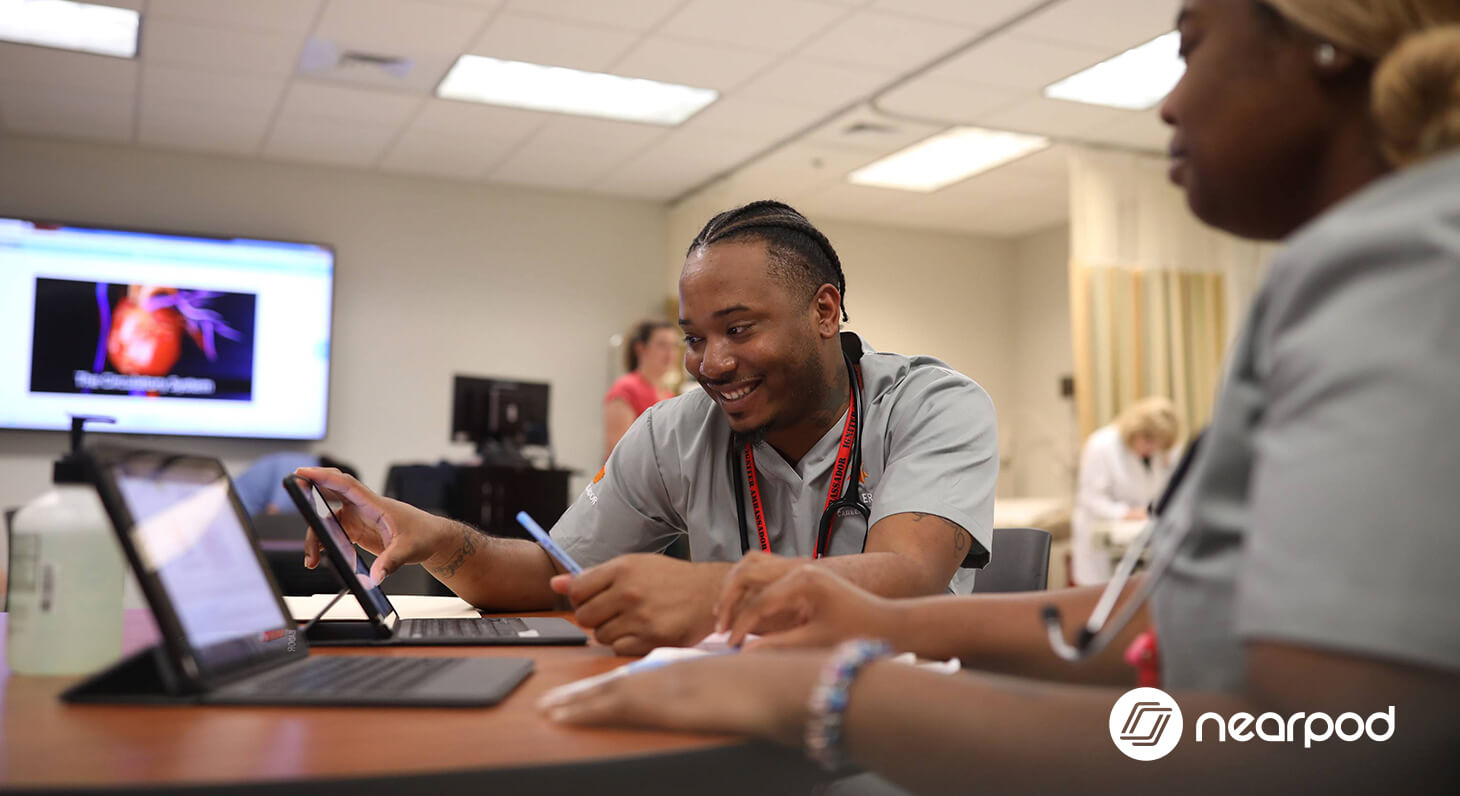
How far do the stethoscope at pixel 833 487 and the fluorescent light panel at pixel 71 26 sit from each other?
150 inches

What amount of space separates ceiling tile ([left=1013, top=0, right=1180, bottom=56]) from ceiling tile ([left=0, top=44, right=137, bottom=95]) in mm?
3781

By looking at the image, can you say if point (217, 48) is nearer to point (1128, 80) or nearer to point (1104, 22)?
point (1104, 22)

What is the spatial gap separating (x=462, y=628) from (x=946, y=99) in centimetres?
438

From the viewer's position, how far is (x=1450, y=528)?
1.74 feet

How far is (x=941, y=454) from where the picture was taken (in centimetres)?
151

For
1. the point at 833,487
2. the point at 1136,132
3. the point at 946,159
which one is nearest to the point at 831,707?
the point at 833,487

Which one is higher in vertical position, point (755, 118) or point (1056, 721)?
point (755, 118)

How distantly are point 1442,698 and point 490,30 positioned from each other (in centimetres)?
431

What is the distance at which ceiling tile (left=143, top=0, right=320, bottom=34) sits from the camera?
412 centimetres

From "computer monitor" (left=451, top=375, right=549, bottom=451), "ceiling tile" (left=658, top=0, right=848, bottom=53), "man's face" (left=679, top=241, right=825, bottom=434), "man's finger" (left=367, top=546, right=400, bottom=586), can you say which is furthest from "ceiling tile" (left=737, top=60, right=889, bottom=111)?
"man's finger" (left=367, top=546, right=400, bottom=586)

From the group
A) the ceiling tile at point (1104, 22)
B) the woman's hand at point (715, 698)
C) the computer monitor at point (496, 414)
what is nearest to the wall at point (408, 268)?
the computer monitor at point (496, 414)

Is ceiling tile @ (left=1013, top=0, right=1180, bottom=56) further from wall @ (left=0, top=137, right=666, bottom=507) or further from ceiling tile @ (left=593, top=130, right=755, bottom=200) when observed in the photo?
wall @ (left=0, top=137, right=666, bottom=507)

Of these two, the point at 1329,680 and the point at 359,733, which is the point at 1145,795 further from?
the point at 359,733

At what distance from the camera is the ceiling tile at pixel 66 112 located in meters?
5.19
